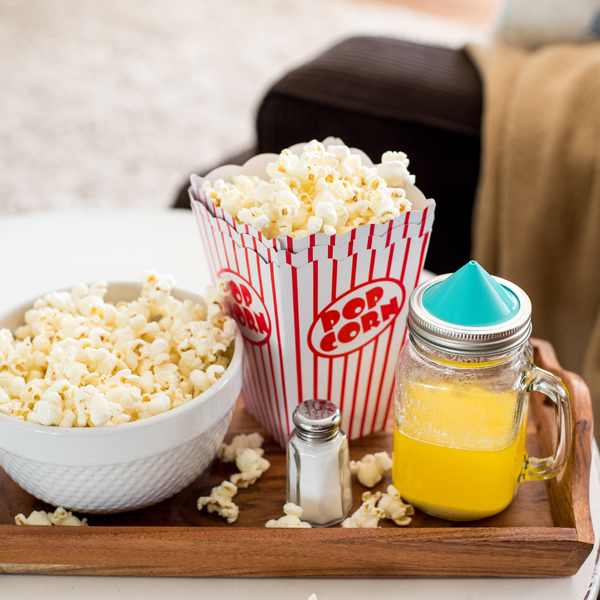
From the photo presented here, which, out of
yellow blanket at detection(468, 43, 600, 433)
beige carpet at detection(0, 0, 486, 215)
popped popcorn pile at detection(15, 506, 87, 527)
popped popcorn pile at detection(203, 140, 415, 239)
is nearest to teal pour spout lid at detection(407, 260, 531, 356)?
popped popcorn pile at detection(203, 140, 415, 239)

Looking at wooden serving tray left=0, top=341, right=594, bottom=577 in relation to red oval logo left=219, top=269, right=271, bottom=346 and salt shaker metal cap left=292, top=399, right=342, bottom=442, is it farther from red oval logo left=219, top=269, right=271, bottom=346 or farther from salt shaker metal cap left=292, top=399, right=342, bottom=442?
red oval logo left=219, top=269, right=271, bottom=346

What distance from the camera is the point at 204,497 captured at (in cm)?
78

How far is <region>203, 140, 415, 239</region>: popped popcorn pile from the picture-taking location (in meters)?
0.67

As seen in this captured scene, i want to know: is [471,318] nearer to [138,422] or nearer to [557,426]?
[557,426]

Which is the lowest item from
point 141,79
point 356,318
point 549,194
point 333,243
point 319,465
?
point 141,79

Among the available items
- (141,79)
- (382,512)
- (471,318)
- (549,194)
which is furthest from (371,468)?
(141,79)

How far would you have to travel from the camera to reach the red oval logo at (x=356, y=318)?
73 cm

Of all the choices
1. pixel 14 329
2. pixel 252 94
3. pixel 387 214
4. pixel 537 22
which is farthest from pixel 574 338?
pixel 252 94

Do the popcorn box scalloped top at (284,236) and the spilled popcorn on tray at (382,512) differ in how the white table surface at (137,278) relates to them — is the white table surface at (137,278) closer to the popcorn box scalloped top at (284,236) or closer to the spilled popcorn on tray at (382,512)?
the spilled popcorn on tray at (382,512)

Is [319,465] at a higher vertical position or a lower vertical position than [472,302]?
lower

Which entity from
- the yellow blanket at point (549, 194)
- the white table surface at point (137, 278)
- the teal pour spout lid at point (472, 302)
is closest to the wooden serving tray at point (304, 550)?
the white table surface at point (137, 278)

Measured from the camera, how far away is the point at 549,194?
1487 mm

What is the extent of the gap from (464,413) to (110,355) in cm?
37

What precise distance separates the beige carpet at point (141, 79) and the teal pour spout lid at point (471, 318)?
2161mm
